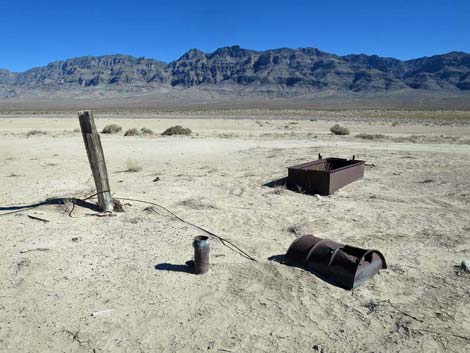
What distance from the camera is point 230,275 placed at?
514cm

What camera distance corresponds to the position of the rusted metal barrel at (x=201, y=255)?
4.98m

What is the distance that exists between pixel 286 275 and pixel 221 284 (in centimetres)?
79

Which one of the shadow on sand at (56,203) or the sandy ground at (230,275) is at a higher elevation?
the shadow on sand at (56,203)

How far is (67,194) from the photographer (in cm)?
907

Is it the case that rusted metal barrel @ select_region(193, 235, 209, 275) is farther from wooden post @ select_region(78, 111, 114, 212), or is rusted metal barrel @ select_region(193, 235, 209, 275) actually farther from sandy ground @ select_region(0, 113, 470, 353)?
wooden post @ select_region(78, 111, 114, 212)

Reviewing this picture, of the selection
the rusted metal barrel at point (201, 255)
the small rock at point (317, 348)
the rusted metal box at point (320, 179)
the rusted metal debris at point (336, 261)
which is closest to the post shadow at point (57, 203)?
the rusted metal barrel at point (201, 255)

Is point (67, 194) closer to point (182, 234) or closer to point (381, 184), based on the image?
point (182, 234)

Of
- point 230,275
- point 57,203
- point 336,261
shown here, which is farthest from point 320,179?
point 57,203

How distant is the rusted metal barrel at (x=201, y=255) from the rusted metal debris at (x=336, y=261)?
41.5 inches

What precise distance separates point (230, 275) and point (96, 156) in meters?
3.54

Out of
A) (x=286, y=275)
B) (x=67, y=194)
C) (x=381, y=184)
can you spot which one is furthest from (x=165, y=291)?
(x=381, y=184)

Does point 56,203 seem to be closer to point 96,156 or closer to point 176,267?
point 96,156

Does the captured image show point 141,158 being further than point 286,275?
Yes

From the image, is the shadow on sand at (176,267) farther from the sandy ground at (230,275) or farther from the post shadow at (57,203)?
the post shadow at (57,203)
